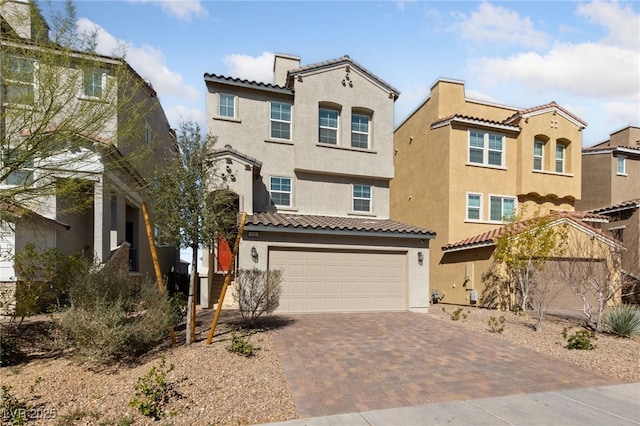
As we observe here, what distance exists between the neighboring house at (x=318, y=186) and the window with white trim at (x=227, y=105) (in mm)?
41

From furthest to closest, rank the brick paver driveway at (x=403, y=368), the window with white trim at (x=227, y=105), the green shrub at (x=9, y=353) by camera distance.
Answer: the window with white trim at (x=227, y=105), the green shrub at (x=9, y=353), the brick paver driveway at (x=403, y=368)

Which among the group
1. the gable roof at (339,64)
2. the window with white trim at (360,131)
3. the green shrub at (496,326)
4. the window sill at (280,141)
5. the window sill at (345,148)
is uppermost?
the gable roof at (339,64)

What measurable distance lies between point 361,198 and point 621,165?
693 inches

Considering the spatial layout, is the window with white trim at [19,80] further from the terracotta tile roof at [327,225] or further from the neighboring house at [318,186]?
the terracotta tile roof at [327,225]

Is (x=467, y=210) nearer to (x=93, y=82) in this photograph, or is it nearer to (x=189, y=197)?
(x=189, y=197)

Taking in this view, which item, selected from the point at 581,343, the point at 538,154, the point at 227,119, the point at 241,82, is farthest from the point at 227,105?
the point at 538,154

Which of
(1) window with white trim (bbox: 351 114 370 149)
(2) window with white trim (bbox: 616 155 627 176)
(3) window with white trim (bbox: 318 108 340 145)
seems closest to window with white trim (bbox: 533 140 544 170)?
(2) window with white trim (bbox: 616 155 627 176)

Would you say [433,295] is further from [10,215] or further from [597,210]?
[10,215]

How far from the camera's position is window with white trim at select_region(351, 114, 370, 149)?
636 inches

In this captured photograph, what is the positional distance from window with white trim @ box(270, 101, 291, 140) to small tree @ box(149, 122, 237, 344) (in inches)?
310

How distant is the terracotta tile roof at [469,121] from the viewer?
56.9 feet

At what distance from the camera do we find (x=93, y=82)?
7125 millimetres

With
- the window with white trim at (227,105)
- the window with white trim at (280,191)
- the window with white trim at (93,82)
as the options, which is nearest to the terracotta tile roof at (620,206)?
the window with white trim at (280,191)

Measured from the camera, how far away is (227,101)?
1488 cm
